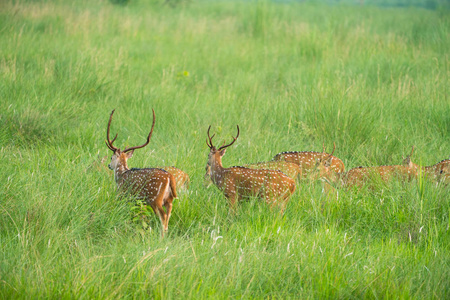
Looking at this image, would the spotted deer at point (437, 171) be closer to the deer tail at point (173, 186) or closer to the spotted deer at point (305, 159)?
the spotted deer at point (305, 159)

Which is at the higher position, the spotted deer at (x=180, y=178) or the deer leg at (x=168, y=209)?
the spotted deer at (x=180, y=178)

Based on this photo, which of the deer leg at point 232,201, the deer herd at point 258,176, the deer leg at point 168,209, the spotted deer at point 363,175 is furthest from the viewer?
the spotted deer at point 363,175

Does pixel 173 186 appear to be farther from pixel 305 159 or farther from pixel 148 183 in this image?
pixel 305 159

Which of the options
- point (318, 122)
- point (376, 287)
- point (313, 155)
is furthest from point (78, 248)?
point (318, 122)

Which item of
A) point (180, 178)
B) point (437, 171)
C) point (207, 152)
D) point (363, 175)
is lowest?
point (207, 152)

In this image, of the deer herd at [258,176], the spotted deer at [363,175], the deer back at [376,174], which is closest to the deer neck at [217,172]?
the deer herd at [258,176]

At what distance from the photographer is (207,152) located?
6000 millimetres

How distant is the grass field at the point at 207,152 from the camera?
348 centimetres

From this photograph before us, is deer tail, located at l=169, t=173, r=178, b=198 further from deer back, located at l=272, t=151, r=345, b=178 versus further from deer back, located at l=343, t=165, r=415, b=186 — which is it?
deer back, located at l=343, t=165, r=415, b=186

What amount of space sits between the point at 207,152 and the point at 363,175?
5.99ft

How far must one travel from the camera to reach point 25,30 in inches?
427

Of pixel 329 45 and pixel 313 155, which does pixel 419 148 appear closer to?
pixel 313 155

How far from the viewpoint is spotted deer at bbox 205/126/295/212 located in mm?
4598

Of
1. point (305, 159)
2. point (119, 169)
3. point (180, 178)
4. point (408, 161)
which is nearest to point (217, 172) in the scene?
point (180, 178)
